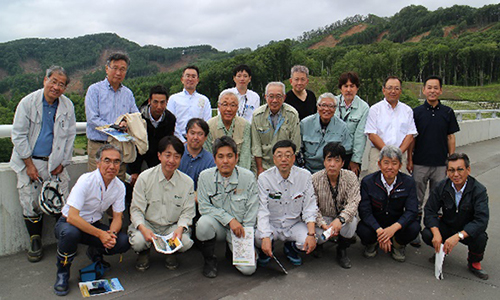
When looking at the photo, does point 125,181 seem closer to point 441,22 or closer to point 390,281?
point 390,281

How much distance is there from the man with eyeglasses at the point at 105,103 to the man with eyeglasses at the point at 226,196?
1036 mm

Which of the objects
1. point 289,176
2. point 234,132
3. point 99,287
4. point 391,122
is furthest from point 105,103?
point 391,122

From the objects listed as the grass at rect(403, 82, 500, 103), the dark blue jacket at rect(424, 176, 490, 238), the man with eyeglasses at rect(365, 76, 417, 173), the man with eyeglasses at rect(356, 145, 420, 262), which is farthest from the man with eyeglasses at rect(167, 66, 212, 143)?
the grass at rect(403, 82, 500, 103)

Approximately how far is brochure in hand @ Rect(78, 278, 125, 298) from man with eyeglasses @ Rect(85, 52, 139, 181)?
116cm

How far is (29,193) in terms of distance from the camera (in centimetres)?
344

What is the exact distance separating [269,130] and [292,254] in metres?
1.37

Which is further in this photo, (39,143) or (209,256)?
(39,143)

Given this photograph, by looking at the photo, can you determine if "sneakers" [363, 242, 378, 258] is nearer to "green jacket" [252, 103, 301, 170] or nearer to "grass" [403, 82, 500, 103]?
"green jacket" [252, 103, 301, 170]

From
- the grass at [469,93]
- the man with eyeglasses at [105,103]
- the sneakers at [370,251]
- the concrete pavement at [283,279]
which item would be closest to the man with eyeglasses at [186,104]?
the man with eyeglasses at [105,103]

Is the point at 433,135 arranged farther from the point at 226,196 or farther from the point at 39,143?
the point at 39,143

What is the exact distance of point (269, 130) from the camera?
4086 millimetres

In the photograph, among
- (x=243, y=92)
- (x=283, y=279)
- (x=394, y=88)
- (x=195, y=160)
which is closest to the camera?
(x=283, y=279)

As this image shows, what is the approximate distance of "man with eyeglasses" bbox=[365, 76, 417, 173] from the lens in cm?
431

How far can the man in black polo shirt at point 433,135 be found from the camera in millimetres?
4305
